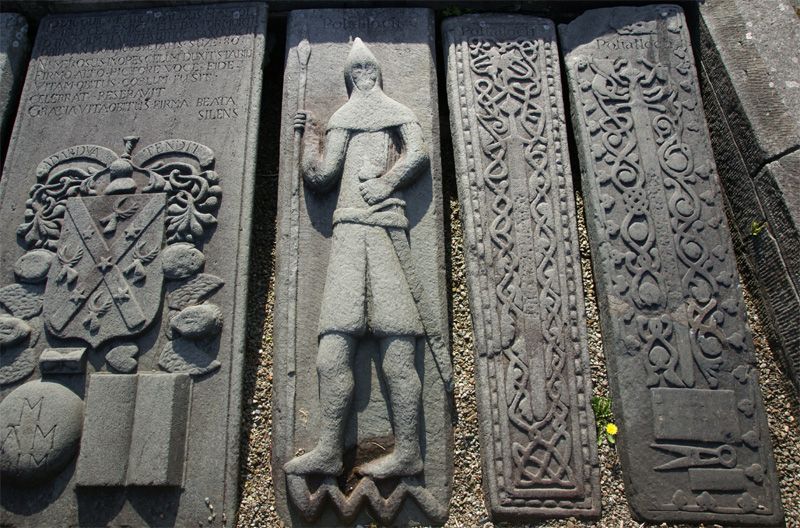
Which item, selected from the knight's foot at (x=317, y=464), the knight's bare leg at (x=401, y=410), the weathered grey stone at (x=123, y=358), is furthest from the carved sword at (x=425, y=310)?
the weathered grey stone at (x=123, y=358)

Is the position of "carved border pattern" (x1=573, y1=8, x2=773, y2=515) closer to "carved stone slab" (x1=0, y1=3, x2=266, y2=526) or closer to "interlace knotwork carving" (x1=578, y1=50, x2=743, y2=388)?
"interlace knotwork carving" (x1=578, y1=50, x2=743, y2=388)

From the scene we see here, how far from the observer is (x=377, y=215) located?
370cm

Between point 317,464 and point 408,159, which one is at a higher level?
point 408,159

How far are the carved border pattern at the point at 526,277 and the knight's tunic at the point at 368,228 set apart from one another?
0.54 meters

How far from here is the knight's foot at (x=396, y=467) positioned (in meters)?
3.18

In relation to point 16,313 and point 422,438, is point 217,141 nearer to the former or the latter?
point 16,313

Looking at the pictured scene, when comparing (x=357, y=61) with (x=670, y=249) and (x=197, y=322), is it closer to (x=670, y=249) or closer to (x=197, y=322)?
(x=197, y=322)

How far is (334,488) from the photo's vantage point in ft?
10.4

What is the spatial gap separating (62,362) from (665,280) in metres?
4.06

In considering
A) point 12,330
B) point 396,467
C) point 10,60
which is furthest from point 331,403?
point 10,60

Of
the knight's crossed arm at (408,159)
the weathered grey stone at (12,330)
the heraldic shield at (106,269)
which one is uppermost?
the knight's crossed arm at (408,159)

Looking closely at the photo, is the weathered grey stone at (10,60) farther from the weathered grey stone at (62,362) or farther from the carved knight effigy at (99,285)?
the weathered grey stone at (62,362)

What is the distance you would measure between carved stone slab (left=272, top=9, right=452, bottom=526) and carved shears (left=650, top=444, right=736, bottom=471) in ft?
4.51

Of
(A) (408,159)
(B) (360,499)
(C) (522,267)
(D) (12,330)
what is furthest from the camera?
(A) (408,159)
